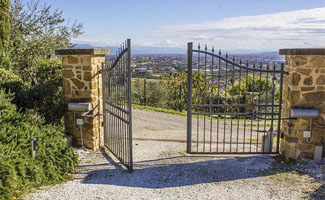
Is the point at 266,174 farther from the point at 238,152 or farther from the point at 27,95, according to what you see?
the point at 27,95

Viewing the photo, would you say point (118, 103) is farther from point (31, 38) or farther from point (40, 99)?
point (31, 38)

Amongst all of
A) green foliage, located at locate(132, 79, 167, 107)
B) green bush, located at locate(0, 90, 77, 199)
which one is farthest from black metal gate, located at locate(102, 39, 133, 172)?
green foliage, located at locate(132, 79, 167, 107)

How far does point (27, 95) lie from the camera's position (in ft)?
21.2

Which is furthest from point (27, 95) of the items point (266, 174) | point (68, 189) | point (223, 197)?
point (266, 174)

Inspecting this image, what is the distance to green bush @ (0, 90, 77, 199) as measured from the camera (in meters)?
4.01

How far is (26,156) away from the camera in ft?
14.6

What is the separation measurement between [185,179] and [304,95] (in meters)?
2.67

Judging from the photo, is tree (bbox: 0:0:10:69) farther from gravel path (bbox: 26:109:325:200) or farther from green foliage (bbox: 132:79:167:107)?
green foliage (bbox: 132:79:167:107)

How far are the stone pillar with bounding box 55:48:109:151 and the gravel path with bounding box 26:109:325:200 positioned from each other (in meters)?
0.39

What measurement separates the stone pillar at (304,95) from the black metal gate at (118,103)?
9.73 feet

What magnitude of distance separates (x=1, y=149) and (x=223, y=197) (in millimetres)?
3209

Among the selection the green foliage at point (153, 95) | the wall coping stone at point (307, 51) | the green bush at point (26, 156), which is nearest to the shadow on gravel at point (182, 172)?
the green bush at point (26, 156)

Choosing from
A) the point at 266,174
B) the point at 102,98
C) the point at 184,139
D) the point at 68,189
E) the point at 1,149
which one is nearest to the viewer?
the point at 1,149

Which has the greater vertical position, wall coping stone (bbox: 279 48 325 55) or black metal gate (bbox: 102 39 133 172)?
wall coping stone (bbox: 279 48 325 55)
